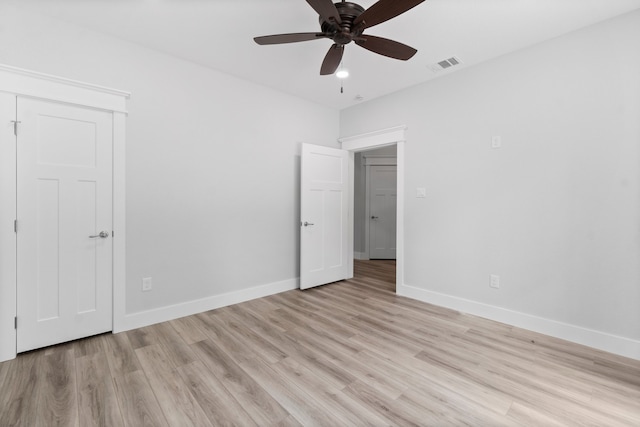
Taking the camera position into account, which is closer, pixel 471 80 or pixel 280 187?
pixel 471 80

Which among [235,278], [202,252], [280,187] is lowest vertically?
[235,278]

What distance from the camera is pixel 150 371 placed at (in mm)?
2047

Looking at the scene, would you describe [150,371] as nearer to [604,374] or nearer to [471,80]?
[604,374]

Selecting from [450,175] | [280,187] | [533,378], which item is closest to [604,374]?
[533,378]

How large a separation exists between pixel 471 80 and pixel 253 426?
364 cm

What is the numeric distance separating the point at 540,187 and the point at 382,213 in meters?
3.86

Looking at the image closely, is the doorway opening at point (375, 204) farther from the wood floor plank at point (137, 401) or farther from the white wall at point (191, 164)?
the wood floor plank at point (137, 401)

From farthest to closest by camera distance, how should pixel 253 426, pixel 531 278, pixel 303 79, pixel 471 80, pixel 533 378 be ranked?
1. pixel 303 79
2. pixel 471 80
3. pixel 531 278
4. pixel 533 378
5. pixel 253 426

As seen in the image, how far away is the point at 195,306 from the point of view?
3.13 meters

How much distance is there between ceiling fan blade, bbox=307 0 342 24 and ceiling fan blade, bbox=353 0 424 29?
149mm

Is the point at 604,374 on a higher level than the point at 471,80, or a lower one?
lower

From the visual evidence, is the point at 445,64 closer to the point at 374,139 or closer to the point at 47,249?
the point at 374,139

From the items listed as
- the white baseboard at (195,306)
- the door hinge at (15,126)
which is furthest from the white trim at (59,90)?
the white baseboard at (195,306)

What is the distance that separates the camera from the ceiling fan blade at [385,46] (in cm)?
207
